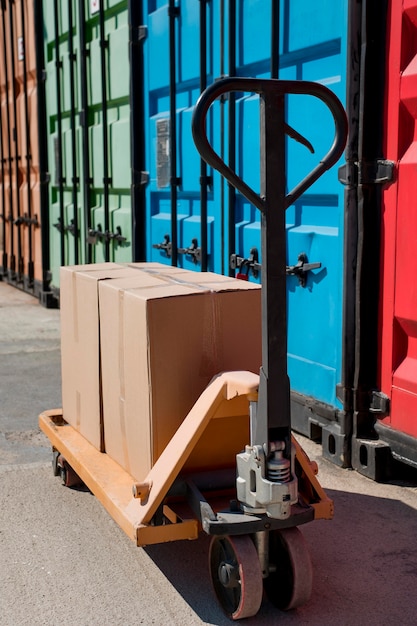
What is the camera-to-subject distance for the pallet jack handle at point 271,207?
2432 mm

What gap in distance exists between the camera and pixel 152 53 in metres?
5.93

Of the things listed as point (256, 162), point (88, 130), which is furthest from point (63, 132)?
point (256, 162)

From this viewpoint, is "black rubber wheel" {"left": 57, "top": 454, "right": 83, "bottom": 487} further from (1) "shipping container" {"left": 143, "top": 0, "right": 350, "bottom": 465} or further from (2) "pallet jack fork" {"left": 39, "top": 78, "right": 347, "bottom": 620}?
(1) "shipping container" {"left": 143, "top": 0, "right": 350, "bottom": 465}

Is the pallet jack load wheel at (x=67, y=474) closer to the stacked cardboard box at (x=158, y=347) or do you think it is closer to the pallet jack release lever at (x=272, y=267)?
the stacked cardboard box at (x=158, y=347)

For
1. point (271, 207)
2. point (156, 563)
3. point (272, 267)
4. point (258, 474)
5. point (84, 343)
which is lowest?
point (156, 563)

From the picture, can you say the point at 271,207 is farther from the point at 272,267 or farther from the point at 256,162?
the point at 256,162

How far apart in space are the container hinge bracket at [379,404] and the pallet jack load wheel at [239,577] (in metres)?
1.31

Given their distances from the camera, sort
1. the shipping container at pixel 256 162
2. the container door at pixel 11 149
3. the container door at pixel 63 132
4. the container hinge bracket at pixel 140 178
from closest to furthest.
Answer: the shipping container at pixel 256 162, the container hinge bracket at pixel 140 178, the container door at pixel 63 132, the container door at pixel 11 149

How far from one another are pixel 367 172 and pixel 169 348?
1.33 meters

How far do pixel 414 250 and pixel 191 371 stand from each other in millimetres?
1136

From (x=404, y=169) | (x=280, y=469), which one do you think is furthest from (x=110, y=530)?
(x=404, y=169)

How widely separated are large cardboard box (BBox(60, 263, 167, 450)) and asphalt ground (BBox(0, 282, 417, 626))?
1.16 ft

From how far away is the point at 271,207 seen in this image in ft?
8.06

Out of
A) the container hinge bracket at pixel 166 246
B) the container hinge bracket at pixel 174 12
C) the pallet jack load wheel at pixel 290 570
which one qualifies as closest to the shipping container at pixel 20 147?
the container hinge bracket at pixel 166 246
